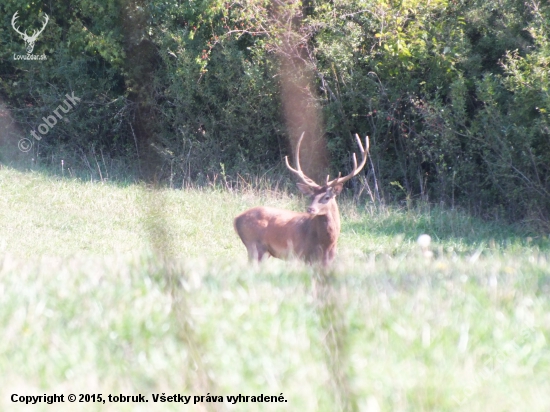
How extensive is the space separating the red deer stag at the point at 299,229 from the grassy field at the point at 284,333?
8.37 ft

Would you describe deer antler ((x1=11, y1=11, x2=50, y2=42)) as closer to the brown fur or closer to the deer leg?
the brown fur

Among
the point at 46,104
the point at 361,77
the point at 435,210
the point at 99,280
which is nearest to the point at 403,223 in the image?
the point at 435,210

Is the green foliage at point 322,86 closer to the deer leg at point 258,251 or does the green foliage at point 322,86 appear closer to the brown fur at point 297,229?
the brown fur at point 297,229

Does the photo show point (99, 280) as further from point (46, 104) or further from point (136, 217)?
point (46, 104)

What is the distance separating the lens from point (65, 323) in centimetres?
370

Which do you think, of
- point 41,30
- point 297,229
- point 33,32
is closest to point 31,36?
point 33,32

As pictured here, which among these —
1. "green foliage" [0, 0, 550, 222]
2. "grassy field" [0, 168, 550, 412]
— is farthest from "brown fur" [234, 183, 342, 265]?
"green foliage" [0, 0, 550, 222]

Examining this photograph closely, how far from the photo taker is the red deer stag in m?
8.03

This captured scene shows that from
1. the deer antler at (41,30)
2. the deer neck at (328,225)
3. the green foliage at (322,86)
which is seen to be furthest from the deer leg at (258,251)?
the deer antler at (41,30)

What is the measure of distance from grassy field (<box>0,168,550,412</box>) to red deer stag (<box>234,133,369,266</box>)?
255 cm

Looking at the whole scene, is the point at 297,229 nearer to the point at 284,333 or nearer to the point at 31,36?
the point at 284,333

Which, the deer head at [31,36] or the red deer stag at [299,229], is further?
the deer head at [31,36]

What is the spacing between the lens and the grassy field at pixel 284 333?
3.04m

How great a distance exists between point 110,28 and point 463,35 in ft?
26.3
